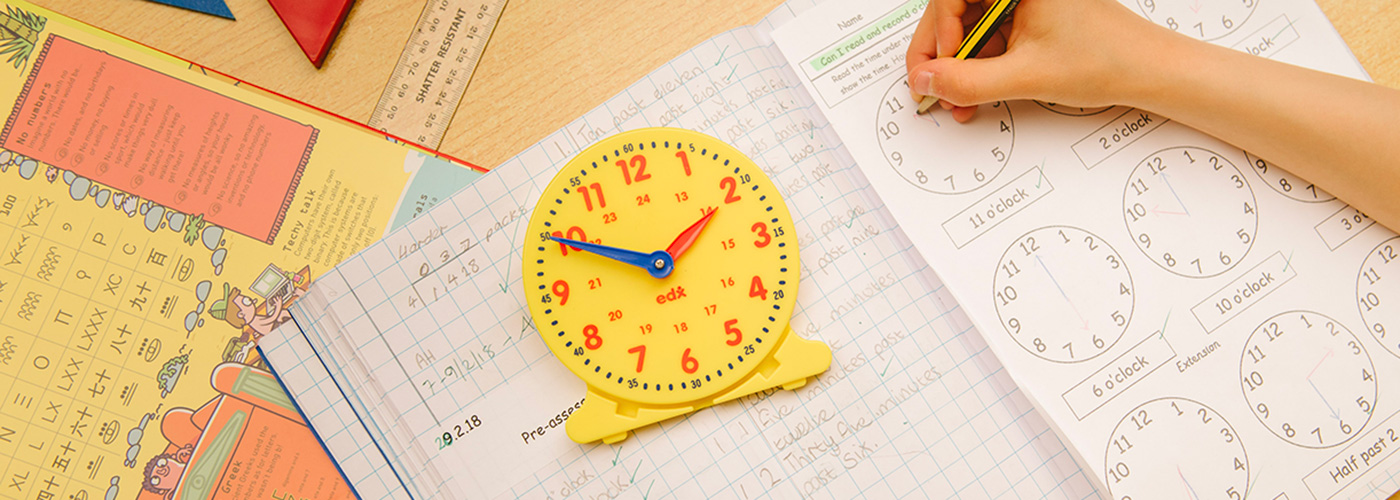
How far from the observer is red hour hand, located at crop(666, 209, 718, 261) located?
577 millimetres

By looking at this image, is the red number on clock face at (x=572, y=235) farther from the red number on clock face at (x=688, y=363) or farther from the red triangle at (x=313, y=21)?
the red triangle at (x=313, y=21)

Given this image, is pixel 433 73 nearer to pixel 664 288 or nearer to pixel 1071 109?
pixel 664 288

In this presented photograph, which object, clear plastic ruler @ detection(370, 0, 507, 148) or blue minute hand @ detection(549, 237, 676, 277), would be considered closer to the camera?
blue minute hand @ detection(549, 237, 676, 277)

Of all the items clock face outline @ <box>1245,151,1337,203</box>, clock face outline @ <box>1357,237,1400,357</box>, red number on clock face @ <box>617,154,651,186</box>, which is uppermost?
red number on clock face @ <box>617,154,651,186</box>

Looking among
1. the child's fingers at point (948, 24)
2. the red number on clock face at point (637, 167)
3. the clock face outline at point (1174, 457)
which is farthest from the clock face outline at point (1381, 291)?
the red number on clock face at point (637, 167)

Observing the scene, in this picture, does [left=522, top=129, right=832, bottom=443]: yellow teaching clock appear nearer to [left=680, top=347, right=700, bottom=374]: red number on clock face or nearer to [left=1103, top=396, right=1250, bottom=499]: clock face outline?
[left=680, top=347, right=700, bottom=374]: red number on clock face

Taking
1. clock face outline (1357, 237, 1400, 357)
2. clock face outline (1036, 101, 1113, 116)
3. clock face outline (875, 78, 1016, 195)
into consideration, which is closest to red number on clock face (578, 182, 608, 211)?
clock face outline (875, 78, 1016, 195)

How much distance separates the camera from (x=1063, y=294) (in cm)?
61

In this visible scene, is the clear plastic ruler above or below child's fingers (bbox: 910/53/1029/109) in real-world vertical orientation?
above

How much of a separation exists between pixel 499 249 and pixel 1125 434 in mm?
526

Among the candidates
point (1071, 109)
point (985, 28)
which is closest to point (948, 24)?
point (985, 28)

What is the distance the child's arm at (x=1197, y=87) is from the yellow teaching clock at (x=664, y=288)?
7.2 inches

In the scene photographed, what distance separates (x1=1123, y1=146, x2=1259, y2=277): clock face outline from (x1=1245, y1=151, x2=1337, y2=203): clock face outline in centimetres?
2

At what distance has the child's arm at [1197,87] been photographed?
604mm
